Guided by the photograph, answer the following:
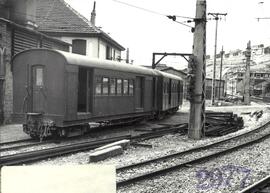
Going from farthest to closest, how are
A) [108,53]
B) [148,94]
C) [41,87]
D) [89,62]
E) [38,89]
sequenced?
[108,53], [148,94], [89,62], [38,89], [41,87]

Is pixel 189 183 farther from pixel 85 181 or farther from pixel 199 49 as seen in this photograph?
pixel 199 49

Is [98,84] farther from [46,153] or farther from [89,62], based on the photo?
[46,153]

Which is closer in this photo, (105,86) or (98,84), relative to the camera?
(98,84)

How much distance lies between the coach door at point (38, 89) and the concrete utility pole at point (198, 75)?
17.9 feet

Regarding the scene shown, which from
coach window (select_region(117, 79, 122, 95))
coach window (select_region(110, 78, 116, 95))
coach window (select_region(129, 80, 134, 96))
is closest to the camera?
coach window (select_region(110, 78, 116, 95))

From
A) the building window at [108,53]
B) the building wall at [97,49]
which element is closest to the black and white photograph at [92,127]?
the building wall at [97,49]

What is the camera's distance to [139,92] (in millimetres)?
15438

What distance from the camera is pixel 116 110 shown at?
13320 mm

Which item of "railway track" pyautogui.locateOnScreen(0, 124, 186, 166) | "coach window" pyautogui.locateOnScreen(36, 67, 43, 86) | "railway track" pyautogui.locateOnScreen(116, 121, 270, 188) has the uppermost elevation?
"coach window" pyautogui.locateOnScreen(36, 67, 43, 86)

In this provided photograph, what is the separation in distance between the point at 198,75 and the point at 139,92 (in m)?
2.64

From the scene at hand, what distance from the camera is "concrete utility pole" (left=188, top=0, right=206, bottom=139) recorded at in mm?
13398

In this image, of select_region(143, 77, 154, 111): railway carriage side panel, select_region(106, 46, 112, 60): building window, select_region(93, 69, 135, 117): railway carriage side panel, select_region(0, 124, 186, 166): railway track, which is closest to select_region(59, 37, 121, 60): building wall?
select_region(106, 46, 112, 60): building window

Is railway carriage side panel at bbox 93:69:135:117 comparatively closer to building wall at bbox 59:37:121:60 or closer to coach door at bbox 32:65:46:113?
coach door at bbox 32:65:46:113

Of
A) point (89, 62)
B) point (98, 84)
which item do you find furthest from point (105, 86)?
point (89, 62)
